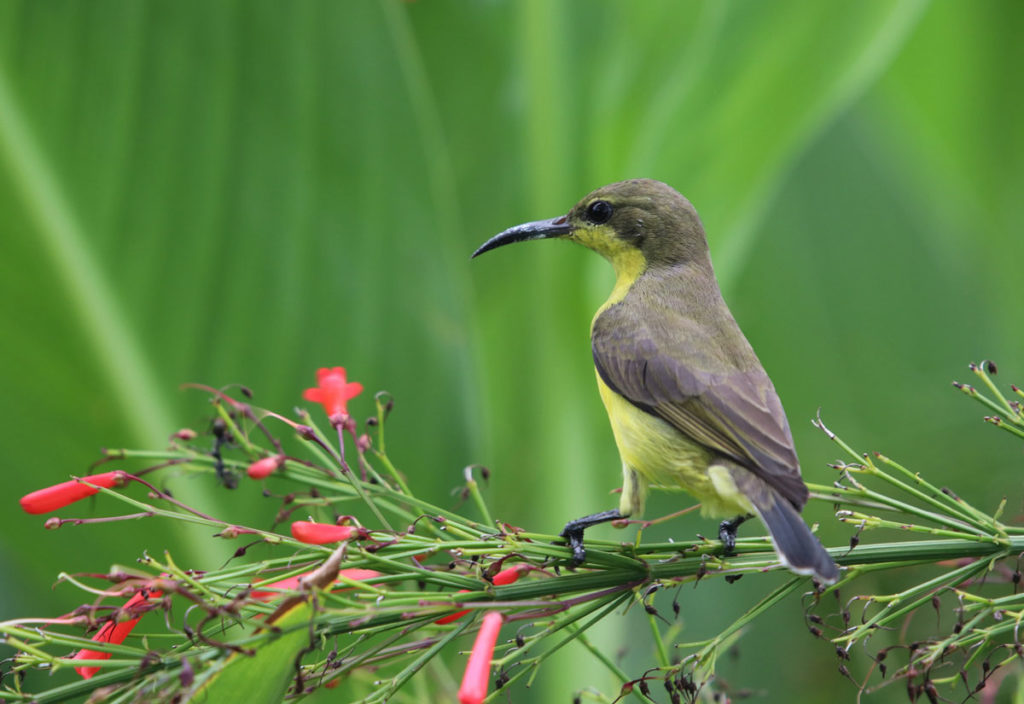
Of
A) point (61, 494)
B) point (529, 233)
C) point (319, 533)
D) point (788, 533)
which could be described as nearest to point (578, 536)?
point (788, 533)

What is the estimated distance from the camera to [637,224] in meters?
2.78

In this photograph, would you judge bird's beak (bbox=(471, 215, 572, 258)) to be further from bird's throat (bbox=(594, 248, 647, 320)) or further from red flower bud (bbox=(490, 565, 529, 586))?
red flower bud (bbox=(490, 565, 529, 586))

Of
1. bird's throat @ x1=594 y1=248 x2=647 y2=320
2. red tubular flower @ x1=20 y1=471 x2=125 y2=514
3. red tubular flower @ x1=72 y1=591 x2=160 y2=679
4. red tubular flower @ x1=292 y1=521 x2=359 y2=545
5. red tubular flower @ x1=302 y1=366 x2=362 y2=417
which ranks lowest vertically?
red tubular flower @ x1=72 y1=591 x2=160 y2=679

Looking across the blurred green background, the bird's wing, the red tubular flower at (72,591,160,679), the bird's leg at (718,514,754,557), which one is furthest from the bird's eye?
the red tubular flower at (72,591,160,679)

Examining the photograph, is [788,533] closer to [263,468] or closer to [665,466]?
[665,466]

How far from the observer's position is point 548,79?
3539 millimetres

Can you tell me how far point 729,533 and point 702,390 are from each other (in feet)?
0.99

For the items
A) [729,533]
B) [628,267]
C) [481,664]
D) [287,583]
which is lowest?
[729,533]

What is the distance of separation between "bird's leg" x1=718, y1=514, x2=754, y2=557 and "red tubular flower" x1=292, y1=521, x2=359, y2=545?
24.8 inches

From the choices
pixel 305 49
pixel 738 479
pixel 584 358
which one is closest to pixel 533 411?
pixel 584 358

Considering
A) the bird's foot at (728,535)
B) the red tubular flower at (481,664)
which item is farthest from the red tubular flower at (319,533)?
the bird's foot at (728,535)

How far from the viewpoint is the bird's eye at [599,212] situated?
275cm

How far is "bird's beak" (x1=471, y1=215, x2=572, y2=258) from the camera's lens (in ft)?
8.67

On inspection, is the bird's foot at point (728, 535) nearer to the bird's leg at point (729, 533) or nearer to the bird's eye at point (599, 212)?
the bird's leg at point (729, 533)
